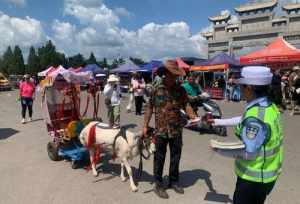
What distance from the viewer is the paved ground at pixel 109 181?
482 centimetres

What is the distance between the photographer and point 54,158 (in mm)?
6785

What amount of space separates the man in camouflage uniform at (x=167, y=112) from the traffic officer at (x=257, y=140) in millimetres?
1941

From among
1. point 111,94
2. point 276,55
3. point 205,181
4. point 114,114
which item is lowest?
point 205,181

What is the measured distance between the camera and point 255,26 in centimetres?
9725

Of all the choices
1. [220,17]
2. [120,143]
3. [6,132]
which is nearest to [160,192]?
[120,143]

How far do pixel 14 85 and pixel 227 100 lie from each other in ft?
126

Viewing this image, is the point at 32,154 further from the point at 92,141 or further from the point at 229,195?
the point at 229,195

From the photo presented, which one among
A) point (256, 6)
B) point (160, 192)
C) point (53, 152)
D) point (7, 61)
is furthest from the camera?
point (256, 6)

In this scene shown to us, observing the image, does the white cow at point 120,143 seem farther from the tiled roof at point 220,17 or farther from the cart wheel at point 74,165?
the tiled roof at point 220,17

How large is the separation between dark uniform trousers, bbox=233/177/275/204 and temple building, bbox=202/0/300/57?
8574 cm

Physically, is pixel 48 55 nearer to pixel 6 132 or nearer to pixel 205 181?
pixel 6 132

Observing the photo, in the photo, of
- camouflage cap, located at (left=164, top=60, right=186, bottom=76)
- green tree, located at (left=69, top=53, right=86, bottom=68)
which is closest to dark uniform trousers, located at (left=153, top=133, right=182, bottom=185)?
camouflage cap, located at (left=164, top=60, right=186, bottom=76)

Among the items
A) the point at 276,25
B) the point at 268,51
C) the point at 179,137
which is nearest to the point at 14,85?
the point at 268,51

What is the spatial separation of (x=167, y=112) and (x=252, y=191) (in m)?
2.18
